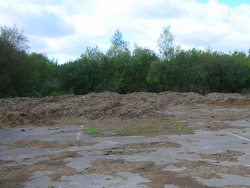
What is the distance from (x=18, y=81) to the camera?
142 ft

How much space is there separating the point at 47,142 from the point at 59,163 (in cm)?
428

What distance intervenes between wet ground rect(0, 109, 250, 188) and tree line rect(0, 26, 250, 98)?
29360 mm

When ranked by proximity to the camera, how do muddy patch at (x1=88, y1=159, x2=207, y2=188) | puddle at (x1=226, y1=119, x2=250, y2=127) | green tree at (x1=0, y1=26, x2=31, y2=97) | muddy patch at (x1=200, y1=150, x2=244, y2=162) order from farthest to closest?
1. green tree at (x1=0, y1=26, x2=31, y2=97)
2. puddle at (x1=226, y1=119, x2=250, y2=127)
3. muddy patch at (x1=200, y1=150, x2=244, y2=162)
4. muddy patch at (x1=88, y1=159, x2=207, y2=188)

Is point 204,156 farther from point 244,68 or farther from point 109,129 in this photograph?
point 244,68

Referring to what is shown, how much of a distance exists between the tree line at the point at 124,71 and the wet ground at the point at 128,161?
29.4m

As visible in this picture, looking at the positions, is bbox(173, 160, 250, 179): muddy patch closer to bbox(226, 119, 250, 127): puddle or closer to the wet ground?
the wet ground

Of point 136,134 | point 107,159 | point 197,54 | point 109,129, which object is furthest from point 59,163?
point 197,54

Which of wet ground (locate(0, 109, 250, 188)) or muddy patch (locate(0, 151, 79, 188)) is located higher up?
wet ground (locate(0, 109, 250, 188))

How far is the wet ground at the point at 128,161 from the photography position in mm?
7324

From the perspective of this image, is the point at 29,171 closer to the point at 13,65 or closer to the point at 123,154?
the point at 123,154

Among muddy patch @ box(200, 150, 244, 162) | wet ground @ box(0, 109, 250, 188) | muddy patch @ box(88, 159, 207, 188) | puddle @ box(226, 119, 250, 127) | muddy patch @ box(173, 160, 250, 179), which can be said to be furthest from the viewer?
puddle @ box(226, 119, 250, 127)

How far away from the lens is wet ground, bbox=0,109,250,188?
7.32 m

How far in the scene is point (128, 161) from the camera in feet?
30.7

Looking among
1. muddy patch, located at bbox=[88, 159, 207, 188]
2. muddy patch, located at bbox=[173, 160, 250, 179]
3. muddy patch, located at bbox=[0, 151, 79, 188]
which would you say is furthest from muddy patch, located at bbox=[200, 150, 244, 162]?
muddy patch, located at bbox=[0, 151, 79, 188]
